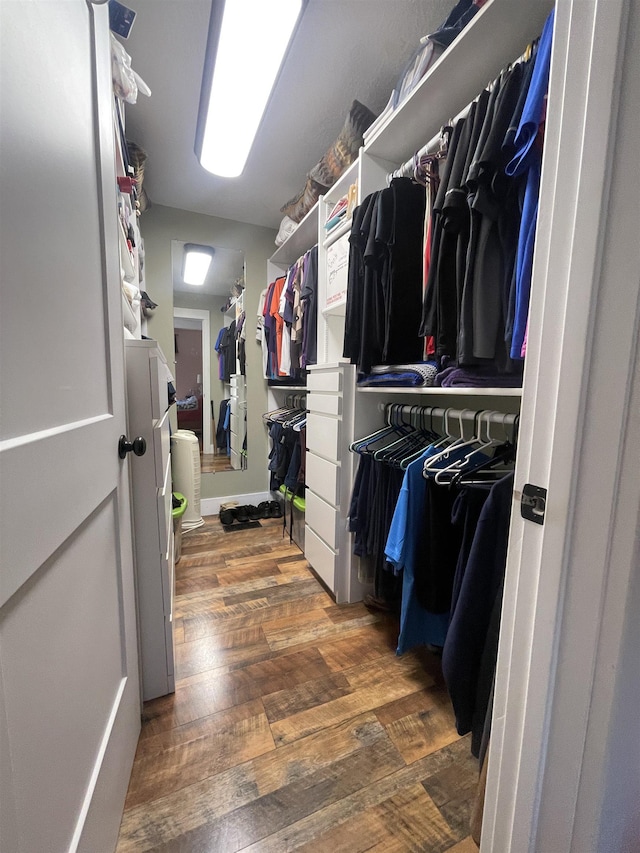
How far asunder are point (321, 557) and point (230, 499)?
4.51 feet

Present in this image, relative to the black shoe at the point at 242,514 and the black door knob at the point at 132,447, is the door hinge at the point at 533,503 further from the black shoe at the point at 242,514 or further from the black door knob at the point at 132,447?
the black shoe at the point at 242,514

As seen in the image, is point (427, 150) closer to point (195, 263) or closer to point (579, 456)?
point (579, 456)

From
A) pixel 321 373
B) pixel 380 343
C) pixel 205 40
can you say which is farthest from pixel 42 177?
pixel 205 40

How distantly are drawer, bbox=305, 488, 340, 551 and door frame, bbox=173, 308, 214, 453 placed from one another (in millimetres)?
1281

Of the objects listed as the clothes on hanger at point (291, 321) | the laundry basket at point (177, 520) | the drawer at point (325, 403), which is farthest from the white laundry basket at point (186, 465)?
the drawer at point (325, 403)

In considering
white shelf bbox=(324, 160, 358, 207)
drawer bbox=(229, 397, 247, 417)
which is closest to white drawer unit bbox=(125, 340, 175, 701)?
white shelf bbox=(324, 160, 358, 207)

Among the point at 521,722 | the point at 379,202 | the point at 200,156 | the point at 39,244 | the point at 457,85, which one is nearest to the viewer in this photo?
the point at 39,244

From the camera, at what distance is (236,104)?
1.40 meters

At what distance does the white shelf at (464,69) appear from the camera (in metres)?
0.89

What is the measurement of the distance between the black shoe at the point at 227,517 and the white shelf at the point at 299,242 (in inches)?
85.3

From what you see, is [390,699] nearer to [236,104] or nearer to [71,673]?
[71,673]

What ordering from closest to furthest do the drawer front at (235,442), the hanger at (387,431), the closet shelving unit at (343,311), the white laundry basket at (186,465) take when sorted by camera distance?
the closet shelving unit at (343,311) → the hanger at (387,431) → the white laundry basket at (186,465) → the drawer front at (235,442)

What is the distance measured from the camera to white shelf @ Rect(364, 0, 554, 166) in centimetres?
89

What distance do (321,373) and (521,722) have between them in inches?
57.6
